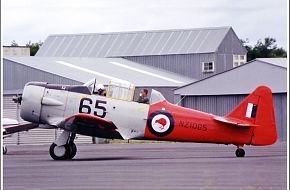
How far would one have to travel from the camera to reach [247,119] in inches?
970

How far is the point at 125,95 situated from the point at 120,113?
49cm

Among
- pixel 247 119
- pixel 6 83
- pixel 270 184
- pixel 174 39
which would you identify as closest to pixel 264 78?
pixel 6 83

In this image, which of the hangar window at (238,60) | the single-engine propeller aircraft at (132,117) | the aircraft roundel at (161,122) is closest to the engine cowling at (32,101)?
the single-engine propeller aircraft at (132,117)

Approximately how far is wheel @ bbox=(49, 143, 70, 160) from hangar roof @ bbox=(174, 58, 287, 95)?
20.7 metres

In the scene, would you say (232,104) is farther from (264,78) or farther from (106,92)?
(106,92)

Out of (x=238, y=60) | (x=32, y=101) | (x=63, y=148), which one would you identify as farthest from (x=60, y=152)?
(x=238, y=60)

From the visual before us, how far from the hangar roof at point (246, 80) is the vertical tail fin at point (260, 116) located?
19.2 metres

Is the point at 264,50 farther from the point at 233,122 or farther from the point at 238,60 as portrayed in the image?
the point at 233,122

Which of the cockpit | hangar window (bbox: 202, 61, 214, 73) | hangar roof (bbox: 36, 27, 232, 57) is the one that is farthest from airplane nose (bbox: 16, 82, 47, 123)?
hangar roof (bbox: 36, 27, 232, 57)

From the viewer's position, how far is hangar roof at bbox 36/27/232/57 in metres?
60.2

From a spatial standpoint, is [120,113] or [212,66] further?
[212,66]

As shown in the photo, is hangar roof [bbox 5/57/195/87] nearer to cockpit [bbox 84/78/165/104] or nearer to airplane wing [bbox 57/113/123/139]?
airplane wing [bbox 57/113/123/139]

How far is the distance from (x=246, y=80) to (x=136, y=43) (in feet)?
58.8

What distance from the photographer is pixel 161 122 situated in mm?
24406
